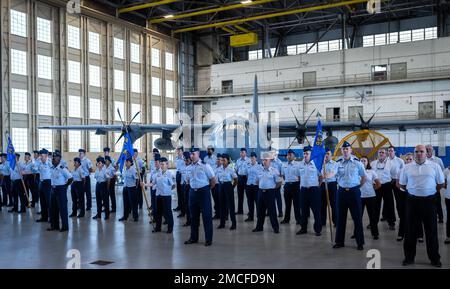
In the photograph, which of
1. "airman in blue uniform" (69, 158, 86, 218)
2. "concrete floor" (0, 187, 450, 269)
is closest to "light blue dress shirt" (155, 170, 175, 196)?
"concrete floor" (0, 187, 450, 269)

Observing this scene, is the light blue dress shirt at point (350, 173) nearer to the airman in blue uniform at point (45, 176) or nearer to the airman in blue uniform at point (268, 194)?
the airman in blue uniform at point (268, 194)

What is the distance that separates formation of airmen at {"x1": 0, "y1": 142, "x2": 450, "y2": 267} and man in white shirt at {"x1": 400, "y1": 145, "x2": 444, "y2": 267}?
0.5 inches

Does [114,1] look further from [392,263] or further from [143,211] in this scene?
[392,263]

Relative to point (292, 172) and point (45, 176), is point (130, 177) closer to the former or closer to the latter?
point (45, 176)

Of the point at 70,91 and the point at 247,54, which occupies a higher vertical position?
the point at 247,54

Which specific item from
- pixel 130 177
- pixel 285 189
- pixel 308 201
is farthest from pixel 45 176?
pixel 308 201

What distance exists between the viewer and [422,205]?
623cm

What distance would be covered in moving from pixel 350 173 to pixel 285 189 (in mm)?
3285

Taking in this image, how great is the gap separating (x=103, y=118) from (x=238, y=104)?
10.8m

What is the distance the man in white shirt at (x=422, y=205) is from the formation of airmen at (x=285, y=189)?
0.04ft

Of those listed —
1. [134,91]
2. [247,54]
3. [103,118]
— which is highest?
[247,54]

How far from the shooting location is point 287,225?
10.3 m
